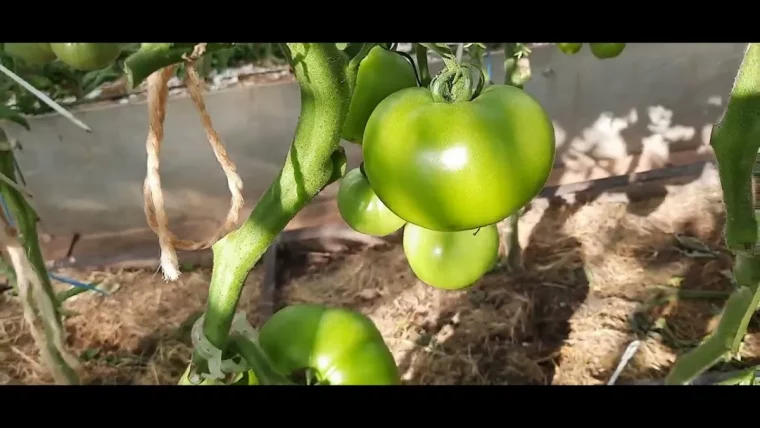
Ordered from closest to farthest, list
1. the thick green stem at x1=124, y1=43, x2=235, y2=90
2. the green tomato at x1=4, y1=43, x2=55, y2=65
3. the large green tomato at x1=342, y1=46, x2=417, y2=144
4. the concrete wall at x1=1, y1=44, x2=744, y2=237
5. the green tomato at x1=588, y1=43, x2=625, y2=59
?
the thick green stem at x1=124, y1=43, x2=235, y2=90
the large green tomato at x1=342, y1=46, x2=417, y2=144
the green tomato at x1=4, y1=43, x2=55, y2=65
the green tomato at x1=588, y1=43, x2=625, y2=59
the concrete wall at x1=1, y1=44, x2=744, y2=237

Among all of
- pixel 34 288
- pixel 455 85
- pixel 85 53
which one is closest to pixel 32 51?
pixel 85 53

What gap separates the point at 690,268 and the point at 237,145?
54.5 inches

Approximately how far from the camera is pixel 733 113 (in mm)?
517

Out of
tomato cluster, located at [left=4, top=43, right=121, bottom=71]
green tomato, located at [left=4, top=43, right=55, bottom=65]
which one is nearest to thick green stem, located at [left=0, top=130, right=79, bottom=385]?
green tomato, located at [left=4, top=43, right=55, bottom=65]

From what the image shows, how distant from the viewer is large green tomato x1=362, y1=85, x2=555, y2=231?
0.46 metres

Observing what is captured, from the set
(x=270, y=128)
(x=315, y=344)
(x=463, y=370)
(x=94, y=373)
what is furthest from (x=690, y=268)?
(x=94, y=373)

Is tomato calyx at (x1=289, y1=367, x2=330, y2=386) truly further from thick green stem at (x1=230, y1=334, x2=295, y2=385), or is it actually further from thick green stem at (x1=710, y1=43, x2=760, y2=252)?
thick green stem at (x1=710, y1=43, x2=760, y2=252)

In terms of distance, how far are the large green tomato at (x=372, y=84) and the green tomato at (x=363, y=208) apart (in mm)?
134

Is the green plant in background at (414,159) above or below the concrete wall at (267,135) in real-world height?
above

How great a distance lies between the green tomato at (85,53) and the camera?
454 millimetres

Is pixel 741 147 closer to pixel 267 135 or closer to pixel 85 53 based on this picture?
pixel 85 53

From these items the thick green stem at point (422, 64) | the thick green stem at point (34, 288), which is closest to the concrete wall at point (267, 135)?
the thick green stem at point (34, 288)

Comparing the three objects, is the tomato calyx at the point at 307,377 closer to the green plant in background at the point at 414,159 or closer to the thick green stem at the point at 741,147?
the green plant in background at the point at 414,159

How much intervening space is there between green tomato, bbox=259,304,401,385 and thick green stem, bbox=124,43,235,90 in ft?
1.15
